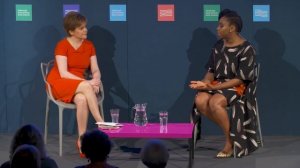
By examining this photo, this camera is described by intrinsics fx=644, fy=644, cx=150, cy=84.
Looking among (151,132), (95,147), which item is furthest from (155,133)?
(95,147)

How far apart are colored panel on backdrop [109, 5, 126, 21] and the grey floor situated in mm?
1363

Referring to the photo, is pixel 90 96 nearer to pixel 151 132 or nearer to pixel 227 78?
pixel 151 132

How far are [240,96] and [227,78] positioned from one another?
0.82 ft

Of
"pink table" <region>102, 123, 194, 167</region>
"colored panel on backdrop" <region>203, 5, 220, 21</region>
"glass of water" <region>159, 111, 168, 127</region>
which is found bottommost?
"pink table" <region>102, 123, 194, 167</region>

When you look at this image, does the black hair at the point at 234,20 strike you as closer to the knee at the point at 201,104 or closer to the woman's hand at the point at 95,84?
the knee at the point at 201,104

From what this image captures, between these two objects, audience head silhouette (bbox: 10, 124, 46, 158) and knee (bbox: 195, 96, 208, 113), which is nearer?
audience head silhouette (bbox: 10, 124, 46, 158)

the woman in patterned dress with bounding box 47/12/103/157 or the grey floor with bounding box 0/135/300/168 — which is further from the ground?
the woman in patterned dress with bounding box 47/12/103/157

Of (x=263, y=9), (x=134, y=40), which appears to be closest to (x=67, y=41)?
(x=134, y=40)

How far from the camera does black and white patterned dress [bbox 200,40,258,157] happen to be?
6.00 metres

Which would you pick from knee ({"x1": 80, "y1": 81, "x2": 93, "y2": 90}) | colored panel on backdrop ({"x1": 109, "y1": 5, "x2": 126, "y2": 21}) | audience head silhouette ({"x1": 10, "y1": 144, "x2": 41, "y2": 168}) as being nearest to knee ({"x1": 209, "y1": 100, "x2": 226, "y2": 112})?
knee ({"x1": 80, "y1": 81, "x2": 93, "y2": 90})

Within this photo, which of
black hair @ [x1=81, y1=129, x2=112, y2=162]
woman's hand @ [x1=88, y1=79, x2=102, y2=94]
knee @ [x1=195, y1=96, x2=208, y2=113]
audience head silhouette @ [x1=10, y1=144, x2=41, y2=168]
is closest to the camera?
audience head silhouette @ [x1=10, y1=144, x2=41, y2=168]

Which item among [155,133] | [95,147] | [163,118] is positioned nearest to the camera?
[95,147]

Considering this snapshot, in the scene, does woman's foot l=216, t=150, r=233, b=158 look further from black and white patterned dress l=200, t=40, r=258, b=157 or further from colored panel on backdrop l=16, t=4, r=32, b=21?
colored panel on backdrop l=16, t=4, r=32, b=21

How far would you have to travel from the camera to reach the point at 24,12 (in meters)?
7.15
